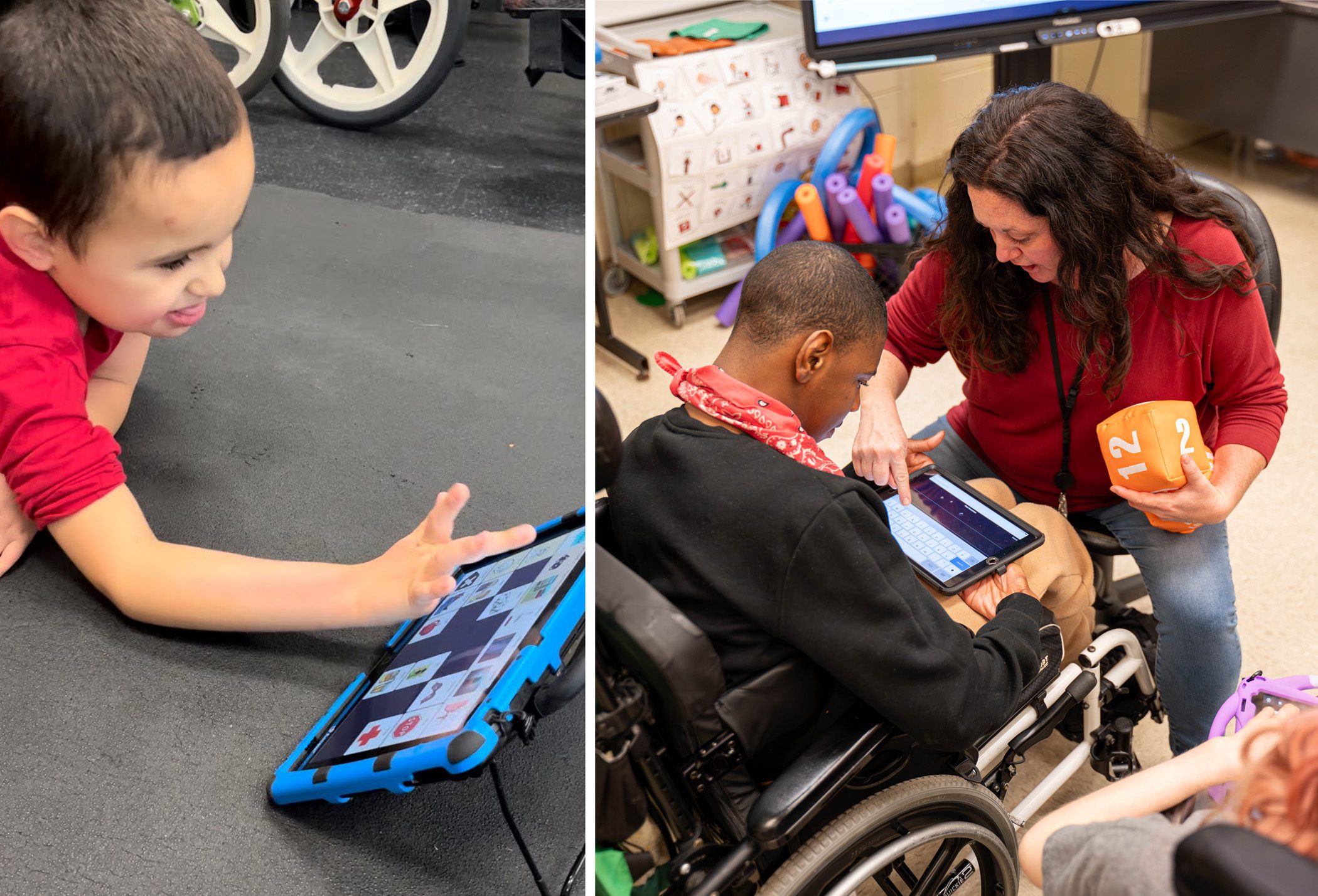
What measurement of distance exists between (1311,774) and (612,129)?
Answer: 2.15m

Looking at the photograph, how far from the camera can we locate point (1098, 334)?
1.10 metres

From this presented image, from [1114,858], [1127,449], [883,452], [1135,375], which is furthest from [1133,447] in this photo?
[1114,858]

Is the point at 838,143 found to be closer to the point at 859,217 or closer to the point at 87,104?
the point at 859,217

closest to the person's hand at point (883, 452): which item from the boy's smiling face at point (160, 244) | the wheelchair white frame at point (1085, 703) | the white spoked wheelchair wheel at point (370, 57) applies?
the wheelchair white frame at point (1085, 703)

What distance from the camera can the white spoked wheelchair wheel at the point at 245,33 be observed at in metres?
1.60

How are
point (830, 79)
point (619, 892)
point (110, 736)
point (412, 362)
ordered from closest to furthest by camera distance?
point (619, 892), point (110, 736), point (412, 362), point (830, 79)

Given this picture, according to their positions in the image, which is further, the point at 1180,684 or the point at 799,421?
the point at 1180,684

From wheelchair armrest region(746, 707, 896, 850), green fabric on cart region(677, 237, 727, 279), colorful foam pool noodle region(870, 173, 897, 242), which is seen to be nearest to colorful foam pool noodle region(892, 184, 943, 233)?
colorful foam pool noodle region(870, 173, 897, 242)

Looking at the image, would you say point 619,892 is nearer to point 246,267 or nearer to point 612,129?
point 246,267

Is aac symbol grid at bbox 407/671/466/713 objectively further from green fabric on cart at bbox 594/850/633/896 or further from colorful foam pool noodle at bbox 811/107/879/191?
colorful foam pool noodle at bbox 811/107/879/191

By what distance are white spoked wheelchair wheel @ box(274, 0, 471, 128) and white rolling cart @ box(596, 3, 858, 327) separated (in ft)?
1.71

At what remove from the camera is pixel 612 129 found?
243cm

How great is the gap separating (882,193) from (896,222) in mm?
67

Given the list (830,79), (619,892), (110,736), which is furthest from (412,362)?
(830,79)
